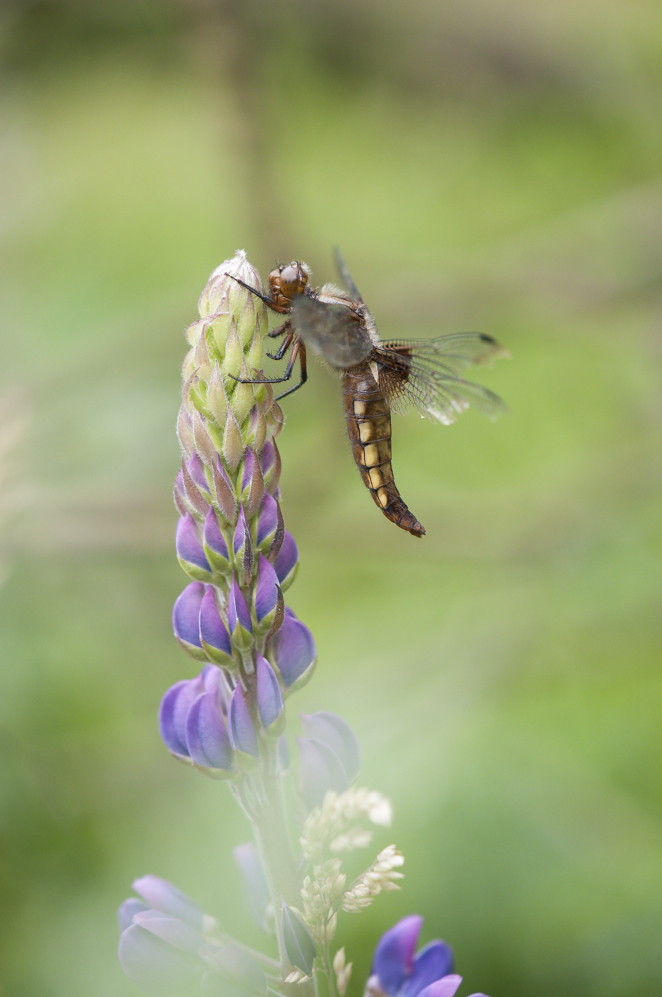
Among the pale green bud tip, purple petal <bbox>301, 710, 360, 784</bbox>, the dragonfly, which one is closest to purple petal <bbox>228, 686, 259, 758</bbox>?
purple petal <bbox>301, 710, 360, 784</bbox>

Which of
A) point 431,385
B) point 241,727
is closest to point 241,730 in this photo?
point 241,727

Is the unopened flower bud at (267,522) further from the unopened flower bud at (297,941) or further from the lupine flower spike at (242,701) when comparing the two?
the unopened flower bud at (297,941)

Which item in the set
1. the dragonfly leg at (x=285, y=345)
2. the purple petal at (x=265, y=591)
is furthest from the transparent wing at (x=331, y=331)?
the purple petal at (x=265, y=591)

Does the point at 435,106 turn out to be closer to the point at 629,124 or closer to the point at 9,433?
the point at 629,124

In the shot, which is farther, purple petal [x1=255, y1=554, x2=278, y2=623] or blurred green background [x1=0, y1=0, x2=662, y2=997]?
blurred green background [x1=0, y1=0, x2=662, y2=997]

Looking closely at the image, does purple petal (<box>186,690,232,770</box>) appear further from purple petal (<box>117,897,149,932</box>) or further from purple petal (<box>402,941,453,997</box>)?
purple petal (<box>402,941,453,997</box>)

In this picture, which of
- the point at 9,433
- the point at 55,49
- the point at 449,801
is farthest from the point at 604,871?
the point at 55,49

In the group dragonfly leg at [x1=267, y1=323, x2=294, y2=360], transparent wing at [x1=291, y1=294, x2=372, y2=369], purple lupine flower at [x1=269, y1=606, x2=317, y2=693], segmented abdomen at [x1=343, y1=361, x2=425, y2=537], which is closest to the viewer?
purple lupine flower at [x1=269, y1=606, x2=317, y2=693]
